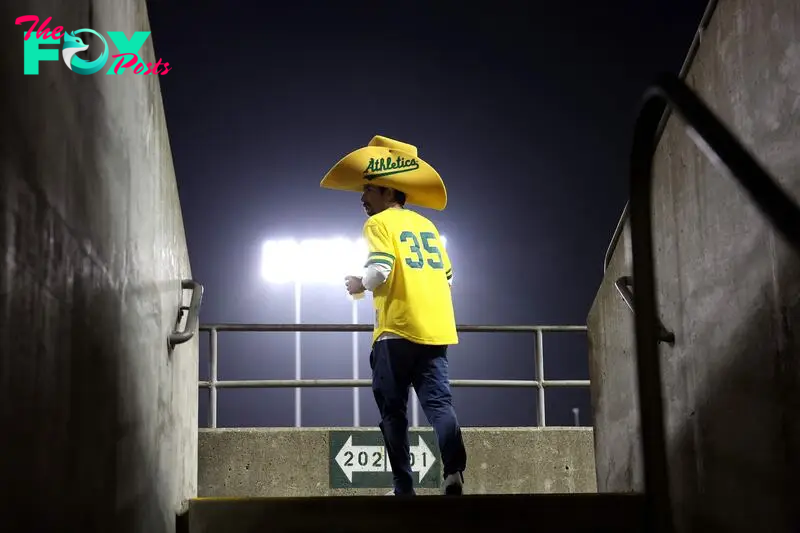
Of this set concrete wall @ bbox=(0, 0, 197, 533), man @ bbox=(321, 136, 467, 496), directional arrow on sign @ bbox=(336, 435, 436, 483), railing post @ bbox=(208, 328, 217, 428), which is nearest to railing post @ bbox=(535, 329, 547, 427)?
directional arrow on sign @ bbox=(336, 435, 436, 483)

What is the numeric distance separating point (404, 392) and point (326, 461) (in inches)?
92.7

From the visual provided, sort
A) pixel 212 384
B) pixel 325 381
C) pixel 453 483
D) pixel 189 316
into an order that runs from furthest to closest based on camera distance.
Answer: pixel 325 381, pixel 212 384, pixel 453 483, pixel 189 316

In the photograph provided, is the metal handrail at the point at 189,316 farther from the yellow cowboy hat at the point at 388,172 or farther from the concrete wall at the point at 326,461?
the concrete wall at the point at 326,461

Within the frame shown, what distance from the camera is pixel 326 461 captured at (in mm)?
7055

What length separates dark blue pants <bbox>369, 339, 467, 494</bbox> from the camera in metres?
4.81

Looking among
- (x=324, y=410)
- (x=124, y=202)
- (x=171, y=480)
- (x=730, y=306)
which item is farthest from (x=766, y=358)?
(x=324, y=410)

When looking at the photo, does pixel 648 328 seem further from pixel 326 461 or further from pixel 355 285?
pixel 326 461

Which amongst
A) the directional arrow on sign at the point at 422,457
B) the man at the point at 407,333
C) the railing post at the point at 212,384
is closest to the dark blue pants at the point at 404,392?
the man at the point at 407,333

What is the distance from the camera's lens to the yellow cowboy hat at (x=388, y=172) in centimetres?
520

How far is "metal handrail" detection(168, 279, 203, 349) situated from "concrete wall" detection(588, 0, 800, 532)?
183cm

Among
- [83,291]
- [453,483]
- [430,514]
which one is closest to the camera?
[83,291]

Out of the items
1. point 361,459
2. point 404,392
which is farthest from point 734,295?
point 361,459

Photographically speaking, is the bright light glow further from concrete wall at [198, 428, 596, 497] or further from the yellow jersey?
the yellow jersey

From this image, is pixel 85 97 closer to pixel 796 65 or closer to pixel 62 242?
pixel 62 242
